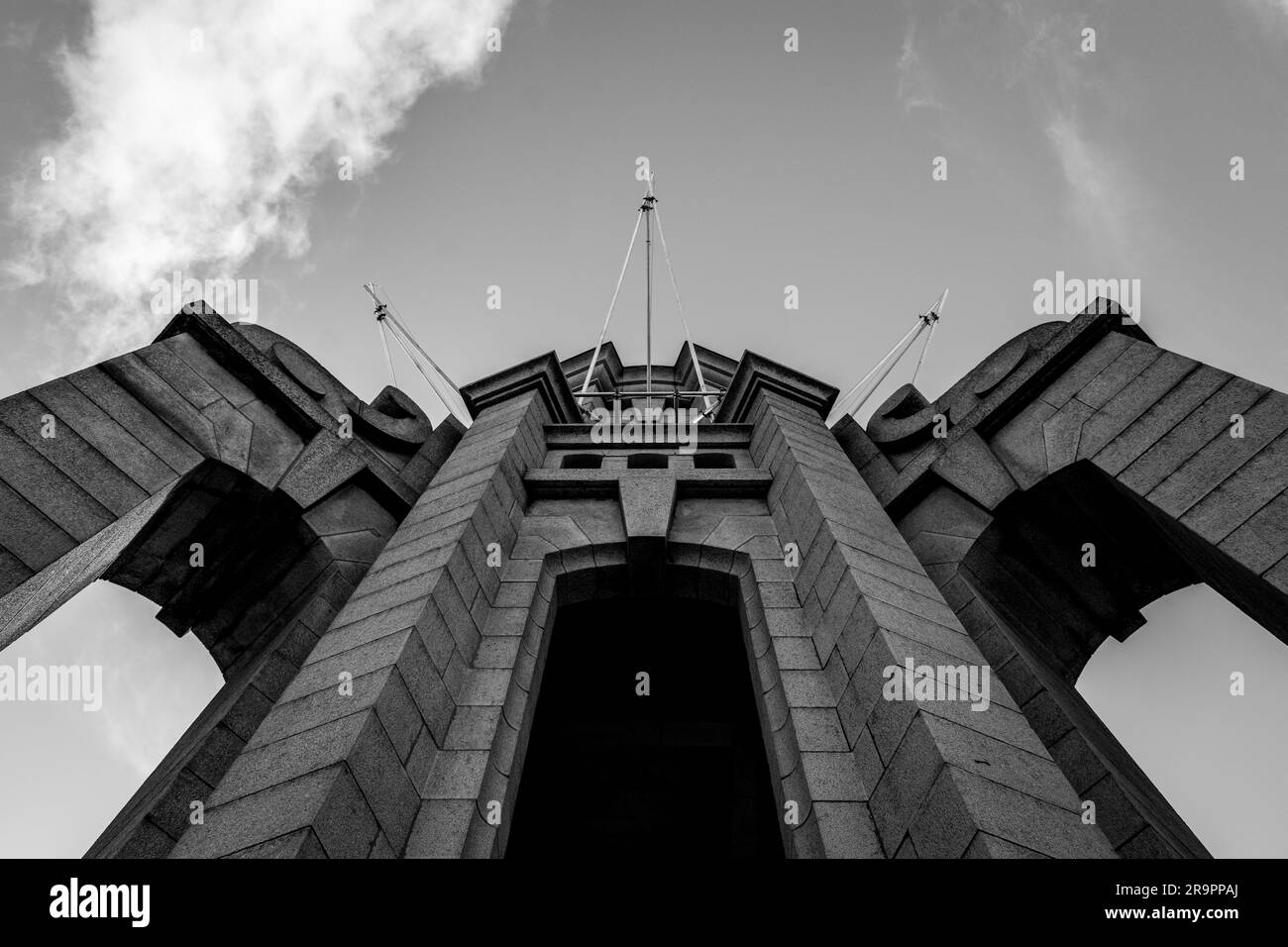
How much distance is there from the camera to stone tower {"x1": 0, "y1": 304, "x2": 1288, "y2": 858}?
7.95 m

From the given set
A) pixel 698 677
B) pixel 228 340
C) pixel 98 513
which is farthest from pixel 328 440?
pixel 698 677

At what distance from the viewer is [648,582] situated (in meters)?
12.6

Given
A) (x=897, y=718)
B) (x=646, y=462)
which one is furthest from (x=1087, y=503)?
(x=646, y=462)

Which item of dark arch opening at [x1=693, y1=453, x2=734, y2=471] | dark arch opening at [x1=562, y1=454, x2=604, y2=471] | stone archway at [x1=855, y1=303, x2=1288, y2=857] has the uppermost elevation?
dark arch opening at [x1=562, y1=454, x2=604, y2=471]

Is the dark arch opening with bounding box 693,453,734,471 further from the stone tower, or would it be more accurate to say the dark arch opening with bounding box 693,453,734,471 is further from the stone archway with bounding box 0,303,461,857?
the stone archway with bounding box 0,303,461,857

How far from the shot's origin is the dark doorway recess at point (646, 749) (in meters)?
13.8

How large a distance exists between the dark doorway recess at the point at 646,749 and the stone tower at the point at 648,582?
0.06 m

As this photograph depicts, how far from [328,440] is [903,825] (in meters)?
9.68

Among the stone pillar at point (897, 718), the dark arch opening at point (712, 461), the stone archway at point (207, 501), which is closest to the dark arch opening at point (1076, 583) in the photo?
the stone pillar at point (897, 718)

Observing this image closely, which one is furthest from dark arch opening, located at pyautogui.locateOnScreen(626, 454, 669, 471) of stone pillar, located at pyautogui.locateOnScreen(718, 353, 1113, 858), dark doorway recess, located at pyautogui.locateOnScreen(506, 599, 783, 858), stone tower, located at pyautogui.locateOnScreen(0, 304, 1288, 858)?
stone pillar, located at pyautogui.locateOnScreen(718, 353, 1113, 858)

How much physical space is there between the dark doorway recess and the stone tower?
6 centimetres
